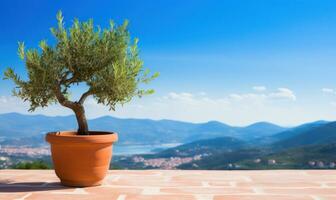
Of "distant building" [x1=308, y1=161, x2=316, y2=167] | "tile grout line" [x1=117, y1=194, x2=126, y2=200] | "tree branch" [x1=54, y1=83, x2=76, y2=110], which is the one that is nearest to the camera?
"tile grout line" [x1=117, y1=194, x2=126, y2=200]

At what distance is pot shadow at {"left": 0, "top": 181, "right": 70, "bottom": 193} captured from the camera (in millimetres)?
5604

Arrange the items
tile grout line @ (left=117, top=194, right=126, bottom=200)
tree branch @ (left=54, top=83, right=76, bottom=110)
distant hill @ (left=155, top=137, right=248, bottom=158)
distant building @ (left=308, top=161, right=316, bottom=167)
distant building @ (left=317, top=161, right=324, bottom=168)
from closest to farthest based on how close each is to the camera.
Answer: tile grout line @ (left=117, top=194, right=126, bottom=200)
tree branch @ (left=54, top=83, right=76, bottom=110)
distant building @ (left=317, top=161, right=324, bottom=168)
distant building @ (left=308, top=161, right=316, bottom=167)
distant hill @ (left=155, top=137, right=248, bottom=158)

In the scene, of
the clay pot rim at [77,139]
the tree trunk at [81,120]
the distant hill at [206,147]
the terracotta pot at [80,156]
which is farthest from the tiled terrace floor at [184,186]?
the distant hill at [206,147]

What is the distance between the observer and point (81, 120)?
619 cm

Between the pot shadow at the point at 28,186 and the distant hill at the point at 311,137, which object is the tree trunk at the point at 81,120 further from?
the distant hill at the point at 311,137

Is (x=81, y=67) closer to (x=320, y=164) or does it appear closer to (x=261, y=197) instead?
(x=261, y=197)

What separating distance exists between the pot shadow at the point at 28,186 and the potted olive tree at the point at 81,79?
229 mm

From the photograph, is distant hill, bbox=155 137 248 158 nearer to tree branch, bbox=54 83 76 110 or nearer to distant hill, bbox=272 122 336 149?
distant hill, bbox=272 122 336 149

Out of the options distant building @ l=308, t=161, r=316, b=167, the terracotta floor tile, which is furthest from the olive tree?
distant building @ l=308, t=161, r=316, b=167

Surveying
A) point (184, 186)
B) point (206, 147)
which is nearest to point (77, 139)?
point (184, 186)

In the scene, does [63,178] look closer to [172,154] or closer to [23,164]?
[23,164]

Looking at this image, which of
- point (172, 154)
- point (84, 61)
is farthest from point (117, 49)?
point (172, 154)

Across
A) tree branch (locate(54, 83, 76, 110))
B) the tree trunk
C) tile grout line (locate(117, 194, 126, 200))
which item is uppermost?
tree branch (locate(54, 83, 76, 110))

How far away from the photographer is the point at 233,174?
25.1 feet
